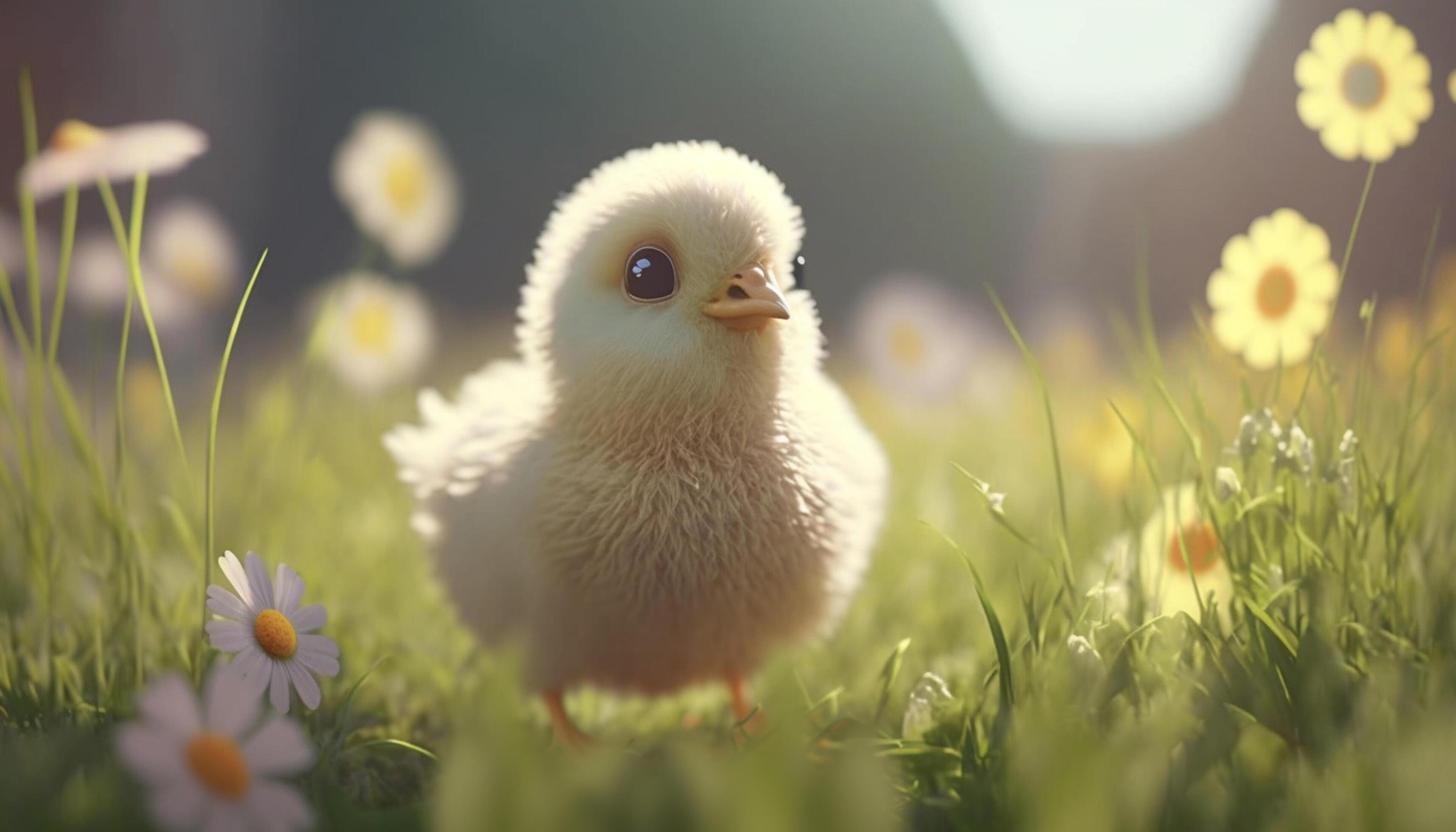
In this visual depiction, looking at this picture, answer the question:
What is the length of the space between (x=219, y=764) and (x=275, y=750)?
0.03 meters

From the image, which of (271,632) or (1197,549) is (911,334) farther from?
(271,632)

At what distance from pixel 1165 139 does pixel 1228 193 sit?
1.71 feet

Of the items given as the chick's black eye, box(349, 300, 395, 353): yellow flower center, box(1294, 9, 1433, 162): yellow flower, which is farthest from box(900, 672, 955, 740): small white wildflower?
box(349, 300, 395, 353): yellow flower center

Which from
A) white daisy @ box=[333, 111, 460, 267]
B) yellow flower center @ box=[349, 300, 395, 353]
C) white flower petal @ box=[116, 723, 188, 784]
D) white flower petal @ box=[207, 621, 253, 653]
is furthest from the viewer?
yellow flower center @ box=[349, 300, 395, 353]

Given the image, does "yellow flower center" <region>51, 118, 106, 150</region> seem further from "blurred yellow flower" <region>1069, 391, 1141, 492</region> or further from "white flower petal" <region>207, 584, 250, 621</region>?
"blurred yellow flower" <region>1069, 391, 1141, 492</region>

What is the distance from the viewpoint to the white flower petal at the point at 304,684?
0.77 m

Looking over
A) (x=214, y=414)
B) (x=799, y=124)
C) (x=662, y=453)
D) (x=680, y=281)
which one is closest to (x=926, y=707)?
(x=662, y=453)

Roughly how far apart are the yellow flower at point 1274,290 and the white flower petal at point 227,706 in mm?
961

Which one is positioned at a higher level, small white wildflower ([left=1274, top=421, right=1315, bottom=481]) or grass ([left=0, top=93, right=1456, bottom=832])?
small white wildflower ([left=1274, top=421, right=1315, bottom=481])

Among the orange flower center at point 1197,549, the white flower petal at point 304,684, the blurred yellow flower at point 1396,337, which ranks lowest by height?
the white flower petal at point 304,684

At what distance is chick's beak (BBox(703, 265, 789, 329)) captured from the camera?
93cm

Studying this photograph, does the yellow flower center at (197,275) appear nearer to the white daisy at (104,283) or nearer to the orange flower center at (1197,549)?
the white daisy at (104,283)

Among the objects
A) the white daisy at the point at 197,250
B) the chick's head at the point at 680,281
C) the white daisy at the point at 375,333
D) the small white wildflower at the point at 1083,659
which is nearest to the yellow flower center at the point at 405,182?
the white daisy at the point at 375,333

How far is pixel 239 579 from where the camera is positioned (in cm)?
76
